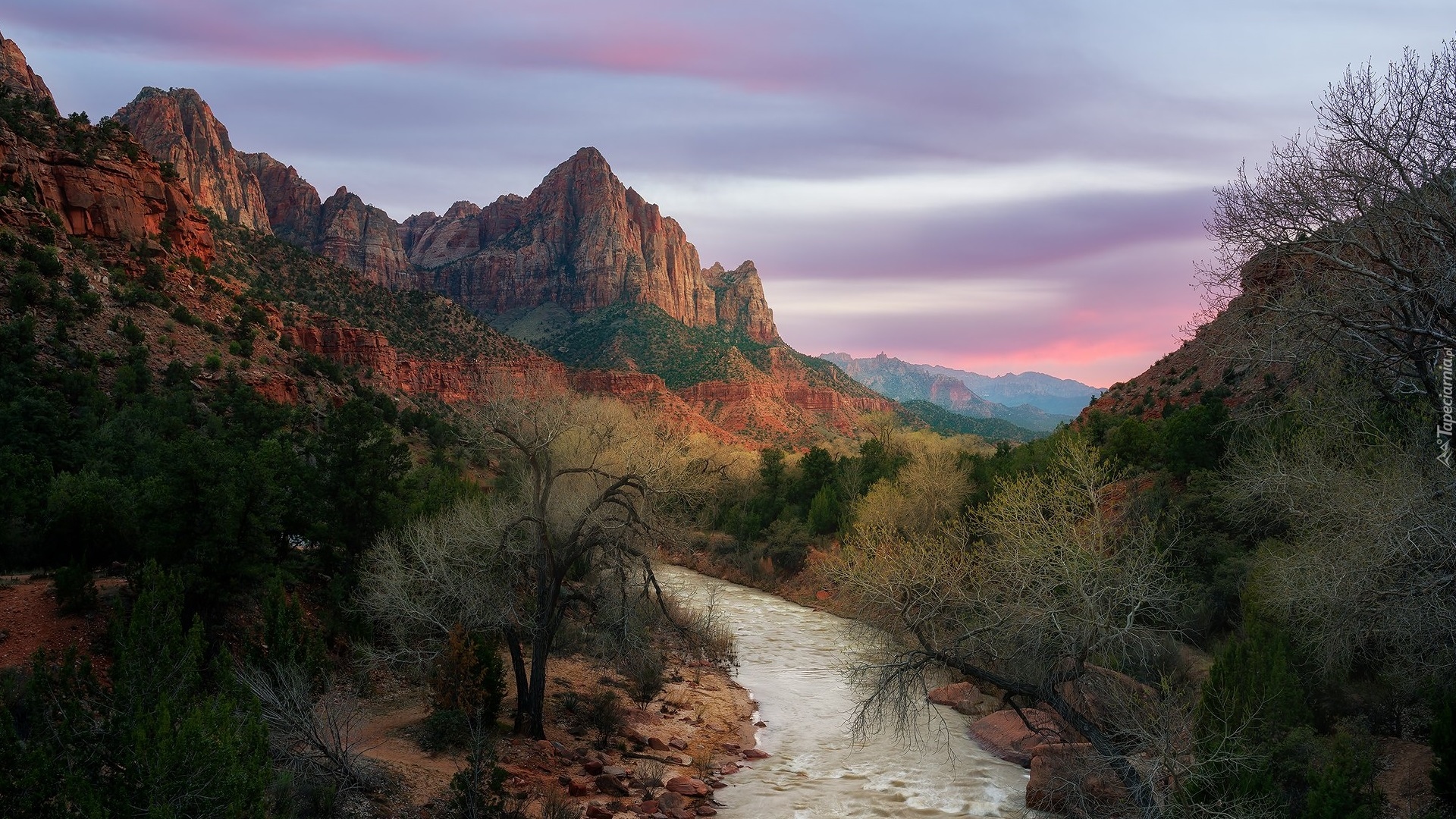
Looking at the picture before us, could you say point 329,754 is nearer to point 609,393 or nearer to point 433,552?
point 433,552

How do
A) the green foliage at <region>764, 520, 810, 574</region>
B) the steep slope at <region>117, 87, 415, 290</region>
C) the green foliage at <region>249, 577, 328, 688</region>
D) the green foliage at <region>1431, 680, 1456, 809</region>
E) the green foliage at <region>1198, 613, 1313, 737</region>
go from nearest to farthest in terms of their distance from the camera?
the green foliage at <region>1431, 680, 1456, 809</region> → the green foliage at <region>1198, 613, 1313, 737</region> → the green foliage at <region>249, 577, 328, 688</region> → the green foliage at <region>764, 520, 810, 574</region> → the steep slope at <region>117, 87, 415, 290</region>

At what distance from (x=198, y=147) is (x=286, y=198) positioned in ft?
95.7

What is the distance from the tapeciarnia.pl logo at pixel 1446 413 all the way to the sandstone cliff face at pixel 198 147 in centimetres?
10962

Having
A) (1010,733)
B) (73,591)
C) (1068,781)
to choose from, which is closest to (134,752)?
(73,591)

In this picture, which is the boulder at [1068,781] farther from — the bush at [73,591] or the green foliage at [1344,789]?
the bush at [73,591]

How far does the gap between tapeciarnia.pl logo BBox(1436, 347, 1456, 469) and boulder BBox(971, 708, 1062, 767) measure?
7555 millimetres

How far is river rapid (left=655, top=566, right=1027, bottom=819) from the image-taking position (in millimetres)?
13188

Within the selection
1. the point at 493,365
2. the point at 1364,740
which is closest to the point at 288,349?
the point at 493,365

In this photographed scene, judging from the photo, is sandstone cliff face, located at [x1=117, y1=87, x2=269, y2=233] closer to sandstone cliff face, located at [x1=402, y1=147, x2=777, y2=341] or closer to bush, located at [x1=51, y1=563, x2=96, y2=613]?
sandstone cliff face, located at [x1=402, y1=147, x2=777, y2=341]

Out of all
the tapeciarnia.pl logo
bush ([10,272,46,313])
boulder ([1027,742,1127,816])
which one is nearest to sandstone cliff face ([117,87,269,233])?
bush ([10,272,46,313])

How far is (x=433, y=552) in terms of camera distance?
48.1ft

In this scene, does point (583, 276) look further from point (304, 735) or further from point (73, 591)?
point (304, 735)

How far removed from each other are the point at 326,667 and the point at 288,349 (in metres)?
29.7

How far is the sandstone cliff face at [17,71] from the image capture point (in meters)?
52.3
